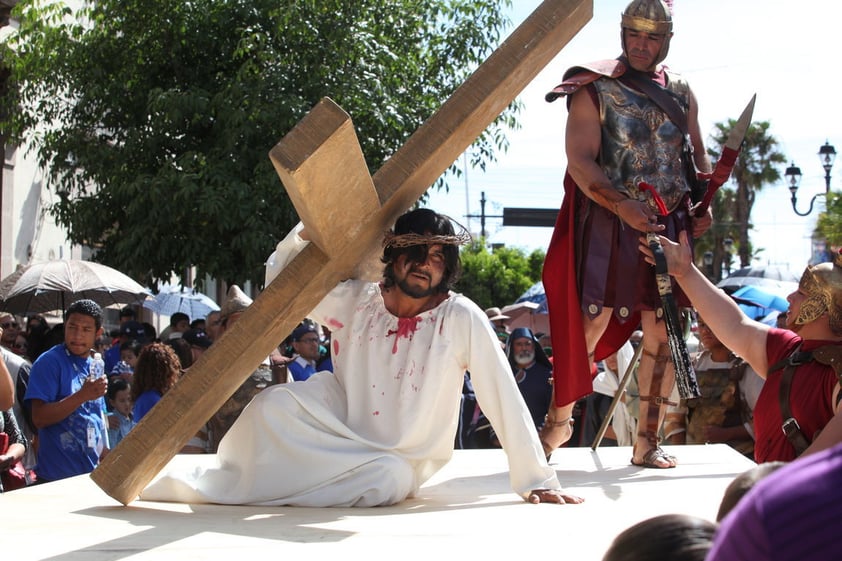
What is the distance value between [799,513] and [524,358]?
709 cm

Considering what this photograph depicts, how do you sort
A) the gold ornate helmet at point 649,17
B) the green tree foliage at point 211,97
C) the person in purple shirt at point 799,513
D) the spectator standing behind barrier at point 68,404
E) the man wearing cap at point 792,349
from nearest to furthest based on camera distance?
1. the person in purple shirt at point 799,513
2. the man wearing cap at point 792,349
3. the gold ornate helmet at point 649,17
4. the spectator standing behind barrier at point 68,404
5. the green tree foliage at point 211,97

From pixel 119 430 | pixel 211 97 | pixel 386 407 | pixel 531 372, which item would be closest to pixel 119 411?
pixel 119 430

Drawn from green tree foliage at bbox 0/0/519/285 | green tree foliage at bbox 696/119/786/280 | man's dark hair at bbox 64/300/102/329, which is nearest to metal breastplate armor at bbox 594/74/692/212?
man's dark hair at bbox 64/300/102/329

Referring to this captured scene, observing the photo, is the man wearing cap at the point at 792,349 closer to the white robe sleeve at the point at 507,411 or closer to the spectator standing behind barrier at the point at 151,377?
the white robe sleeve at the point at 507,411

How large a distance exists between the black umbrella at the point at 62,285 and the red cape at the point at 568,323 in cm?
602

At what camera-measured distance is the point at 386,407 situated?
13.6 feet

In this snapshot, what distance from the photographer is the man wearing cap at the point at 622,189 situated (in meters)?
4.70

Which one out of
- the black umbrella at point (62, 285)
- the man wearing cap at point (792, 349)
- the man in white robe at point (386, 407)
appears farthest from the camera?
the black umbrella at point (62, 285)

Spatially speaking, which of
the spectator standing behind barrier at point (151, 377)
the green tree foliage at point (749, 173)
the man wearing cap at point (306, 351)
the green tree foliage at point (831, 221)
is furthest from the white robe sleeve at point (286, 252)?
the green tree foliage at point (749, 173)

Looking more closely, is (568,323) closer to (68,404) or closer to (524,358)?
(68,404)

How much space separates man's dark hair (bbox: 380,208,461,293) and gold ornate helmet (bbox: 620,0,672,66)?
1.26 metres

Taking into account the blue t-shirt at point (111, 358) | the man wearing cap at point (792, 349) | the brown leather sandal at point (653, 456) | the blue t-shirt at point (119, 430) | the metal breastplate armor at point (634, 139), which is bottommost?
the blue t-shirt at point (119, 430)

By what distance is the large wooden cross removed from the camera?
11.4 feet

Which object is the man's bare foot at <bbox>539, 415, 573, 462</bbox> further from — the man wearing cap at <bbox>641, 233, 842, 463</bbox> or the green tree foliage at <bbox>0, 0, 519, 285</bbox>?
the green tree foliage at <bbox>0, 0, 519, 285</bbox>
